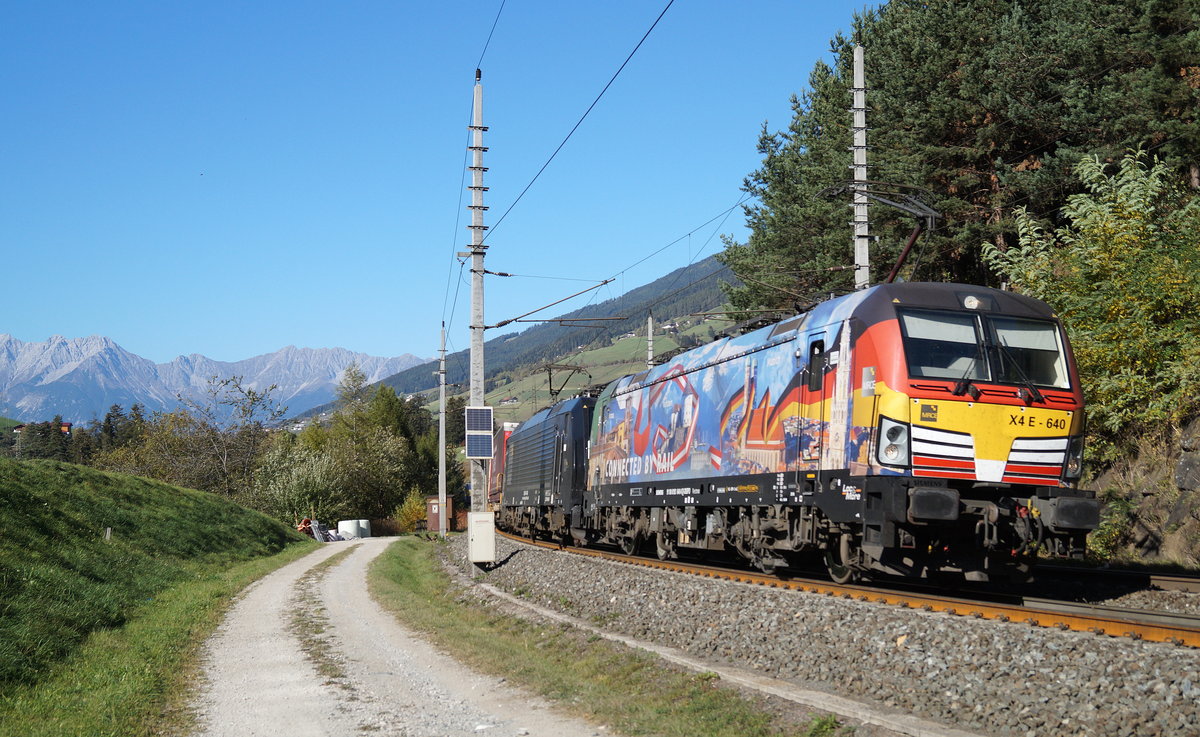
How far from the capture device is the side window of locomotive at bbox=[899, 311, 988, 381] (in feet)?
40.8

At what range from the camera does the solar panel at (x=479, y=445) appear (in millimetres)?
24156

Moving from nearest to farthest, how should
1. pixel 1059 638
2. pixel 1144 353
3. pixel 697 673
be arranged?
pixel 1059 638 < pixel 697 673 < pixel 1144 353

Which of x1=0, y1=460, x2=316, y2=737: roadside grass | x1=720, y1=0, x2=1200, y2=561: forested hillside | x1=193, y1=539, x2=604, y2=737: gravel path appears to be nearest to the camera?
x1=193, y1=539, x2=604, y2=737: gravel path

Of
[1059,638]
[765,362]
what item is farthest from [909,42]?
[1059,638]

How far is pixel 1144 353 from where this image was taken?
18969 millimetres

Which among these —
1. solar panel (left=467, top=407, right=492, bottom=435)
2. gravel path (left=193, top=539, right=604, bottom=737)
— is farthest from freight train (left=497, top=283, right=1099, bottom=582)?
solar panel (left=467, top=407, right=492, bottom=435)

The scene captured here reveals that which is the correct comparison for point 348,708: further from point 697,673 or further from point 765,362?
point 765,362

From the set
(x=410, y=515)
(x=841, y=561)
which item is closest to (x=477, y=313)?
(x=841, y=561)

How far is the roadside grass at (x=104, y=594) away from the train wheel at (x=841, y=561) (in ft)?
27.7

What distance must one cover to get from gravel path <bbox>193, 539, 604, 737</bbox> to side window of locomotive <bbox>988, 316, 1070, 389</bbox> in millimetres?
7232

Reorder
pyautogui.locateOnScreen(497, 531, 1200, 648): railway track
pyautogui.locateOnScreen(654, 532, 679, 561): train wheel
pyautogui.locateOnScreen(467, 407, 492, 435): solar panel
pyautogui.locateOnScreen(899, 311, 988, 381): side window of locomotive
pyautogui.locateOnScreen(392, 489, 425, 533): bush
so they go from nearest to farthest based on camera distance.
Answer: pyautogui.locateOnScreen(497, 531, 1200, 648): railway track, pyautogui.locateOnScreen(899, 311, 988, 381): side window of locomotive, pyautogui.locateOnScreen(654, 532, 679, 561): train wheel, pyautogui.locateOnScreen(467, 407, 492, 435): solar panel, pyautogui.locateOnScreen(392, 489, 425, 533): bush

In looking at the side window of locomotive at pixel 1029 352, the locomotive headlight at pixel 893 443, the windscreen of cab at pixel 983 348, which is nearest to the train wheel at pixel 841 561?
the locomotive headlight at pixel 893 443

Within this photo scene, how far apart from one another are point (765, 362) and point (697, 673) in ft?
23.2

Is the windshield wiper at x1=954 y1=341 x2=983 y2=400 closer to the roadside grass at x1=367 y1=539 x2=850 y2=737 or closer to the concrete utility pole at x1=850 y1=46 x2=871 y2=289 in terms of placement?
the roadside grass at x1=367 y1=539 x2=850 y2=737
